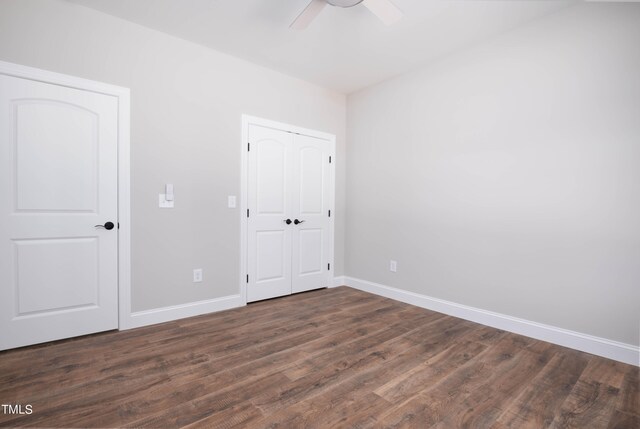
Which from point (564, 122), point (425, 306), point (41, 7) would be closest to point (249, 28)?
point (41, 7)

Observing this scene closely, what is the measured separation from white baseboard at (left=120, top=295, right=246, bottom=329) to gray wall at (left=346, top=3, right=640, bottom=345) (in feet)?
6.47

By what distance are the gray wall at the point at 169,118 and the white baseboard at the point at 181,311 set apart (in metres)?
0.06

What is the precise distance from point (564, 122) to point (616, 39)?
651mm

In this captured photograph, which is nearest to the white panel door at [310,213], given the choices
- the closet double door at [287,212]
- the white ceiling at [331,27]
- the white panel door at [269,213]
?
the closet double door at [287,212]

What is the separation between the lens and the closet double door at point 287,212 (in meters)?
3.67

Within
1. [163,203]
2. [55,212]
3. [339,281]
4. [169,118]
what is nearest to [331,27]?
[169,118]

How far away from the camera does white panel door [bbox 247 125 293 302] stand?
12.0 ft

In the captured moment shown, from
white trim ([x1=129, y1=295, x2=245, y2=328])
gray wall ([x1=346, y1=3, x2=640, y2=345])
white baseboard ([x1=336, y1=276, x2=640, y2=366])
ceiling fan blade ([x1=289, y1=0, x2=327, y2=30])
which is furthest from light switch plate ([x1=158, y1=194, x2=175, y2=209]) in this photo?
white baseboard ([x1=336, y1=276, x2=640, y2=366])

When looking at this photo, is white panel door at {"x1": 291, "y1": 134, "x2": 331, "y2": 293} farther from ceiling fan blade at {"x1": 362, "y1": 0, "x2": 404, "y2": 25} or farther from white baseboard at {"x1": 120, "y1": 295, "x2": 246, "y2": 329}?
ceiling fan blade at {"x1": 362, "y1": 0, "x2": 404, "y2": 25}

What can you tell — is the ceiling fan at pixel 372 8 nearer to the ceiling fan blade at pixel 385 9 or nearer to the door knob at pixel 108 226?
the ceiling fan blade at pixel 385 9

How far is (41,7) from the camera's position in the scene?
7.95 feet

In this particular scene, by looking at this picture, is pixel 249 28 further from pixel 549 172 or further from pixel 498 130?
pixel 549 172

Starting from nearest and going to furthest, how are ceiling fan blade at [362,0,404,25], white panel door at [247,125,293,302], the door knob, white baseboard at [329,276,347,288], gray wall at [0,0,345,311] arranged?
ceiling fan blade at [362,0,404,25] → gray wall at [0,0,345,311] → the door knob → white panel door at [247,125,293,302] → white baseboard at [329,276,347,288]

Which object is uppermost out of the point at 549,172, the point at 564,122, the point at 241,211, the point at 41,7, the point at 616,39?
the point at 41,7
